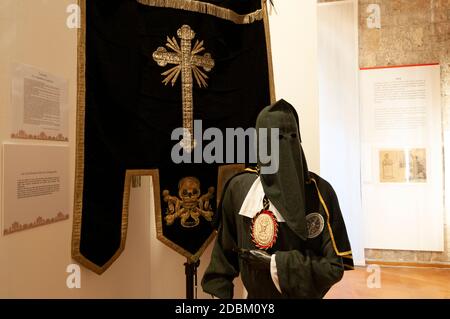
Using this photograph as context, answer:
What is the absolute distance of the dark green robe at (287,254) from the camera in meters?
1.30

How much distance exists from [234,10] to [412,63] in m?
3.28

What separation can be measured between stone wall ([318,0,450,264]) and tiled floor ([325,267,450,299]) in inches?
7.7

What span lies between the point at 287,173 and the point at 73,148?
0.93 m

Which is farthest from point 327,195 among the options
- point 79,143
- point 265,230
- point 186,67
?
point 79,143

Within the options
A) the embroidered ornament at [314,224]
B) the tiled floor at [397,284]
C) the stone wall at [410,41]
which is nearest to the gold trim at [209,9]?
the embroidered ornament at [314,224]

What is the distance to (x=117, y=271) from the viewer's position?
1.87 m

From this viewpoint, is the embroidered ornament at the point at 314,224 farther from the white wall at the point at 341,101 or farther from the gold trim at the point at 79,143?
the white wall at the point at 341,101

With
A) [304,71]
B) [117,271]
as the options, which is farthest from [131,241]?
[304,71]

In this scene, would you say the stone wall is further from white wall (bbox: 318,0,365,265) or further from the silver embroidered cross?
the silver embroidered cross

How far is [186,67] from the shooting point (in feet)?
5.85

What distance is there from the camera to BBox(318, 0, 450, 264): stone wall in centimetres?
426

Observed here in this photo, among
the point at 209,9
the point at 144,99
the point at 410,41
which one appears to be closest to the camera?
the point at 144,99

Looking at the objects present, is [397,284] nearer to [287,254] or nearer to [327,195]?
[327,195]

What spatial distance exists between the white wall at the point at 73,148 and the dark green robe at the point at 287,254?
0.61m
